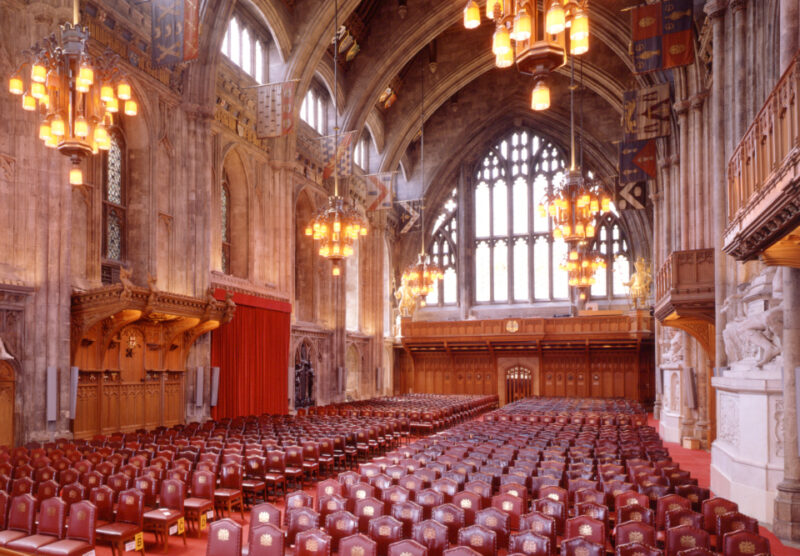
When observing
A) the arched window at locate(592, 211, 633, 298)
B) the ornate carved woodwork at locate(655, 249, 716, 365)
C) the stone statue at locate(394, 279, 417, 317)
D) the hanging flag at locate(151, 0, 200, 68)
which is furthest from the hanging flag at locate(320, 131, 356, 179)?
the arched window at locate(592, 211, 633, 298)

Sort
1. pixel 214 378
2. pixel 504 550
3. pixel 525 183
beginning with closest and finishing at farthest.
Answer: pixel 504 550 < pixel 214 378 < pixel 525 183

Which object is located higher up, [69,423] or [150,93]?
[150,93]

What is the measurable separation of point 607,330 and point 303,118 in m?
16.9

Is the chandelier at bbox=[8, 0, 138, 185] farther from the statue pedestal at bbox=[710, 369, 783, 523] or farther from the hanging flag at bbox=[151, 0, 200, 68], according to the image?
the statue pedestal at bbox=[710, 369, 783, 523]

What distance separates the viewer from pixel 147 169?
17312mm

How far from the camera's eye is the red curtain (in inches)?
781

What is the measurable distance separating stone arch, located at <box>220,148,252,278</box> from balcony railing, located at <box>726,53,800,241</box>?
17.1m

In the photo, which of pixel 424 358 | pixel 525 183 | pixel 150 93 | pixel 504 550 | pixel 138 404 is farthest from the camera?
pixel 525 183

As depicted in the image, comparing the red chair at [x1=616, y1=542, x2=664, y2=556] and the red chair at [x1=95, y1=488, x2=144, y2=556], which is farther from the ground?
the red chair at [x1=616, y1=542, x2=664, y2=556]

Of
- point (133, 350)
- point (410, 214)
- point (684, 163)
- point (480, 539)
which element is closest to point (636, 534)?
point (480, 539)

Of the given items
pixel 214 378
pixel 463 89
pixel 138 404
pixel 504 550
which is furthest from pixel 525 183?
pixel 504 550

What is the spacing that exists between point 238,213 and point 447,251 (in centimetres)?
1713

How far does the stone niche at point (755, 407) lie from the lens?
8.52 m

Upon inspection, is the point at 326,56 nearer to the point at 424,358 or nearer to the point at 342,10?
the point at 342,10
